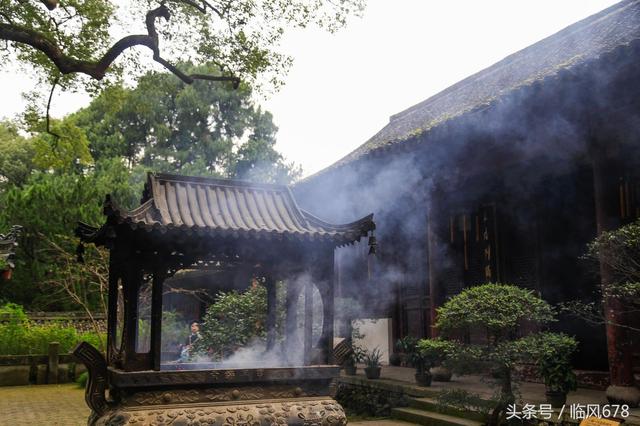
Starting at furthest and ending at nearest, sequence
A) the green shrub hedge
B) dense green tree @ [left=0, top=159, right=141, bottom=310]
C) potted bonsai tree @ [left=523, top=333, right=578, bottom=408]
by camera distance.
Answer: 1. dense green tree @ [left=0, top=159, right=141, bottom=310]
2. the green shrub hedge
3. potted bonsai tree @ [left=523, top=333, right=578, bottom=408]

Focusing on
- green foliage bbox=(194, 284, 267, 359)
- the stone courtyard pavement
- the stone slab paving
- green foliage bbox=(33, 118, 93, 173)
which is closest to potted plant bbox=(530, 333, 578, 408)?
the stone courtyard pavement

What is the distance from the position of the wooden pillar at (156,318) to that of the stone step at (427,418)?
374 cm

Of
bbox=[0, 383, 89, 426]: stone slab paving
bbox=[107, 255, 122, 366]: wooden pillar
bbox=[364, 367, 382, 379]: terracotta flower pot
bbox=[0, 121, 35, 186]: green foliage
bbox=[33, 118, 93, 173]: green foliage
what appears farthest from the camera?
bbox=[0, 121, 35, 186]: green foliage

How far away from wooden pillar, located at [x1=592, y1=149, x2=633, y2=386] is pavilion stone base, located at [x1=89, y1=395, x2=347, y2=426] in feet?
10.5

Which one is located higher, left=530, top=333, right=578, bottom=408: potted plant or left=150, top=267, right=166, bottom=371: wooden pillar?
left=150, top=267, right=166, bottom=371: wooden pillar

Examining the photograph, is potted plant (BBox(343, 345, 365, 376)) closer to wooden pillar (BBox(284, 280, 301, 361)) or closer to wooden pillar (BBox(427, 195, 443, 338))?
wooden pillar (BBox(427, 195, 443, 338))

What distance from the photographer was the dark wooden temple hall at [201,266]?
5203 millimetres

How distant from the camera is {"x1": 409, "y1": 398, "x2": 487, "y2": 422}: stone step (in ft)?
23.0

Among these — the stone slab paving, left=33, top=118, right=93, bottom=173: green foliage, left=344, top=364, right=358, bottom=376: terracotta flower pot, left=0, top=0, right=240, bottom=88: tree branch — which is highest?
left=0, top=0, right=240, bottom=88: tree branch

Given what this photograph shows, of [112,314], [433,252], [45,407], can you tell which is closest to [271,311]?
[112,314]

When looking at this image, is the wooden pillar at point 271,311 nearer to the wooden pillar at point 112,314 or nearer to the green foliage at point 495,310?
the wooden pillar at point 112,314

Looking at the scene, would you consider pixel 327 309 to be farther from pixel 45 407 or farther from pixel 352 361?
pixel 45 407

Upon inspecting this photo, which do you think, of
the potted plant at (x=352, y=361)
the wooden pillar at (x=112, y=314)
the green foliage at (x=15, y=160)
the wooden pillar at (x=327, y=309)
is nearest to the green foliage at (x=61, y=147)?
the wooden pillar at (x=112, y=314)

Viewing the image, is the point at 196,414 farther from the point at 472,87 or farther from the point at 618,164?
the point at 472,87
